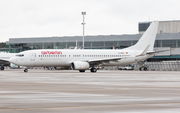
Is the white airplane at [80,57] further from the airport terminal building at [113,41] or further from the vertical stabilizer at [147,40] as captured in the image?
the airport terminal building at [113,41]

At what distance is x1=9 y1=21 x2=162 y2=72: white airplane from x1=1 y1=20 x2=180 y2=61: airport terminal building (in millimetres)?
40227

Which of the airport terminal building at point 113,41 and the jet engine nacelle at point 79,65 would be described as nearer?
the jet engine nacelle at point 79,65

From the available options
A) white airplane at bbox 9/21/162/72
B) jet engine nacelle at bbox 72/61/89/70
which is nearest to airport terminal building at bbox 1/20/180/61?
white airplane at bbox 9/21/162/72

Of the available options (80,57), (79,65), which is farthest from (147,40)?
(79,65)

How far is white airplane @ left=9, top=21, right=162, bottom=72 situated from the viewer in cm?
5503

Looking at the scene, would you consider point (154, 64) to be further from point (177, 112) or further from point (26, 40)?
point (177, 112)

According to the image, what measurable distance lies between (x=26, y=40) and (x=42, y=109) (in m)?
116

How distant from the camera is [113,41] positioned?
11381 cm

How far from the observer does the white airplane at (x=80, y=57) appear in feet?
181

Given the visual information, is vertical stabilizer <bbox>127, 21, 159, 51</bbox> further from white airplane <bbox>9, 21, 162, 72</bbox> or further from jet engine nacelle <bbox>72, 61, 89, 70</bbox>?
jet engine nacelle <bbox>72, 61, 89, 70</bbox>

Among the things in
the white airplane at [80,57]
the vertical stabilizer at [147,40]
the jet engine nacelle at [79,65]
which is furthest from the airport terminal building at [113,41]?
the jet engine nacelle at [79,65]

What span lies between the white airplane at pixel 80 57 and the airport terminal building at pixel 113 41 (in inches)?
1584

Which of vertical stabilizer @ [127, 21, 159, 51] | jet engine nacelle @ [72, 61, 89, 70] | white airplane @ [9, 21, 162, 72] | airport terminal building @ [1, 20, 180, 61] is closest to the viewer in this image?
white airplane @ [9, 21, 162, 72]

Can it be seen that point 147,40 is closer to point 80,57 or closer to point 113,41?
point 80,57
